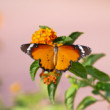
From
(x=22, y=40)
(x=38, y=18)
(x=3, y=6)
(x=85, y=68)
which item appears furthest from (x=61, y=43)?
(x=3, y=6)

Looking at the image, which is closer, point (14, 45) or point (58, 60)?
point (58, 60)

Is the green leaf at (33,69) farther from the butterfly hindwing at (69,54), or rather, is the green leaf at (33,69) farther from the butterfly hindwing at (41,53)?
the butterfly hindwing at (69,54)

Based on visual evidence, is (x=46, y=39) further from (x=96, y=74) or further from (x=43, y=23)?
(x=43, y=23)

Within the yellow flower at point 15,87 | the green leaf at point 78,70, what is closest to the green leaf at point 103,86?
the green leaf at point 78,70

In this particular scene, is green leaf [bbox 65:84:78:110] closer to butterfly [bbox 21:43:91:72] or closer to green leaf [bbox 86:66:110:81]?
green leaf [bbox 86:66:110:81]

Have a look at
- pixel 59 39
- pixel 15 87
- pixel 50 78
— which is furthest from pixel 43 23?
pixel 50 78

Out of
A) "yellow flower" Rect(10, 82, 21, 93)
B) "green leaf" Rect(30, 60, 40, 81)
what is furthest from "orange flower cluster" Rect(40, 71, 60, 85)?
"yellow flower" Rect(10, 82, 21, 93)

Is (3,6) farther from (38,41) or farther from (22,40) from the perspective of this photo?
(38,41)
